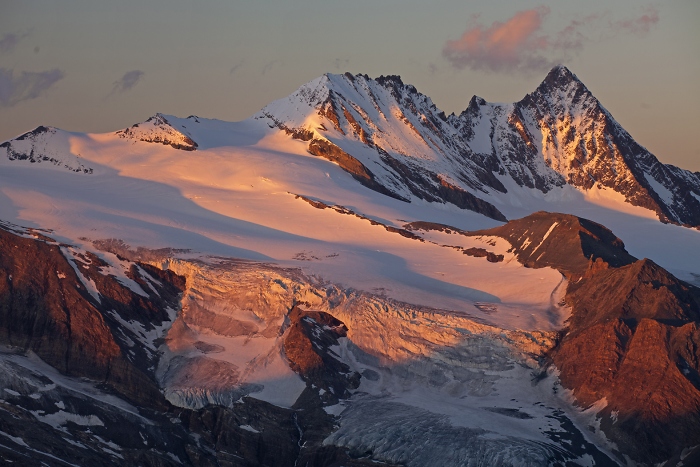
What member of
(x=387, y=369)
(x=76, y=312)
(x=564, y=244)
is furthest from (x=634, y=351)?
(x=76, y=312)

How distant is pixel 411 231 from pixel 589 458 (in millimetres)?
71206

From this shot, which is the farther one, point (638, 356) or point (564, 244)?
point (564, 244)

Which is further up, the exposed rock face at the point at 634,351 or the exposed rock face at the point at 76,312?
the exposed rock face at the point at 634,351

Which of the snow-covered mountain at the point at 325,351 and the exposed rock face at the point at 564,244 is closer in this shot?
the snow-covered mountain at the point at 325,351

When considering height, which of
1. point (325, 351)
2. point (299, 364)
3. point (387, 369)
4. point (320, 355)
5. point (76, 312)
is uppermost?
point (325, 351)

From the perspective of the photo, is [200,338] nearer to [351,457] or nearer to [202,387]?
[202,387]

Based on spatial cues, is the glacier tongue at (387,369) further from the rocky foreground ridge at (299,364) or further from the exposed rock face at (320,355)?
the exposed rock face at (320,355)

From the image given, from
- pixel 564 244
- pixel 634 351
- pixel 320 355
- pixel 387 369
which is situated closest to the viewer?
pixel 634 351

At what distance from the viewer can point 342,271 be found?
546ft

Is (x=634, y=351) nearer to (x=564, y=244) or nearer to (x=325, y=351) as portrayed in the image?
(x=325, y=351)

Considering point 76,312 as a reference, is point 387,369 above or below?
above

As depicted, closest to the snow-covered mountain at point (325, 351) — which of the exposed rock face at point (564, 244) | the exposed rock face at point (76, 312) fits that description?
the exposed rock face at point (76, 312)

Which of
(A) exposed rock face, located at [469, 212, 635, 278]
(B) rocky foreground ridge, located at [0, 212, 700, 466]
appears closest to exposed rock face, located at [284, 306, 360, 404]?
(B) rocky foreground ridge, located at [0, 212, 700, 466]

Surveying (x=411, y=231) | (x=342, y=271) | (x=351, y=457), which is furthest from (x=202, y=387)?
(x=411, y=231)
